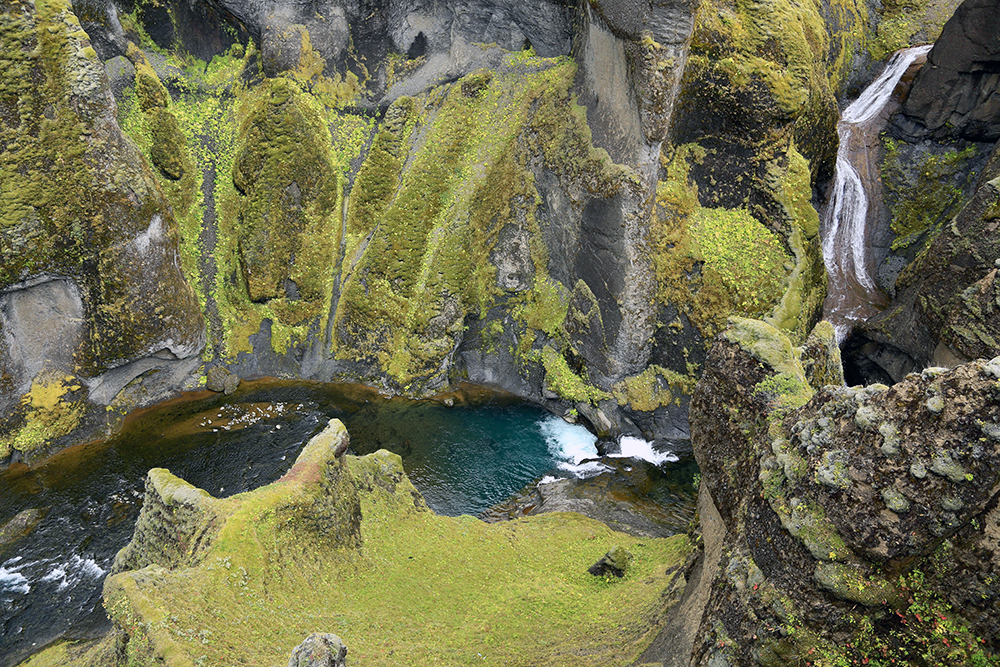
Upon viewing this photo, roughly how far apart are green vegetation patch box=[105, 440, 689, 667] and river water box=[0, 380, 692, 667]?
5.53 metres

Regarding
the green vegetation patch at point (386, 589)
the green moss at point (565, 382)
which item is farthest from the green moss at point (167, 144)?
the green moss at point (565, 382)

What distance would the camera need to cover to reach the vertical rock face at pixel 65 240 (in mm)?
23703

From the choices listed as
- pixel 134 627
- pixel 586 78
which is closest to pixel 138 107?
Answer: pixel 586 78

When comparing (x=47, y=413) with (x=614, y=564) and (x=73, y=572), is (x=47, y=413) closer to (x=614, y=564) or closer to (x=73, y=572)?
(x=73, y=572)

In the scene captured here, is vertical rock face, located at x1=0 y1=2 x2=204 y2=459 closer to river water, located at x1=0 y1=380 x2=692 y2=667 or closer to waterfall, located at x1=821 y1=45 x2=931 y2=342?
river water, located at x1=0 y1=380 x2=692 y2=667

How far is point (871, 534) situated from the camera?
7.37 meters

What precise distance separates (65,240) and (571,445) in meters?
24.0

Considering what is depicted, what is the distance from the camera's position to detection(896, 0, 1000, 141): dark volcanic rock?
27.7 m

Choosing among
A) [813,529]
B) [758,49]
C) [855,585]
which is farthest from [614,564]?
[758,49]

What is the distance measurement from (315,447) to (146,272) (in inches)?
645

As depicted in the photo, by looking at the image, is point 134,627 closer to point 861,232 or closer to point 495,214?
point 495,214

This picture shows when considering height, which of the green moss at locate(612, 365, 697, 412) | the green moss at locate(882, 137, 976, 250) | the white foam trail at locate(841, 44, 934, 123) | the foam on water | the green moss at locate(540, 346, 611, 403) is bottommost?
the foam on water

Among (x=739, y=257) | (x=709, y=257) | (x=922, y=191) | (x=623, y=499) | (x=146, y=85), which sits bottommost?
(x=623, y=499)

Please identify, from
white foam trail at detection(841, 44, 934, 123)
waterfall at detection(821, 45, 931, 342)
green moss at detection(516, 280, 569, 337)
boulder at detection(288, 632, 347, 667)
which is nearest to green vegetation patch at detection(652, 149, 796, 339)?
green moss at detection(516, 280, 569, 337)
